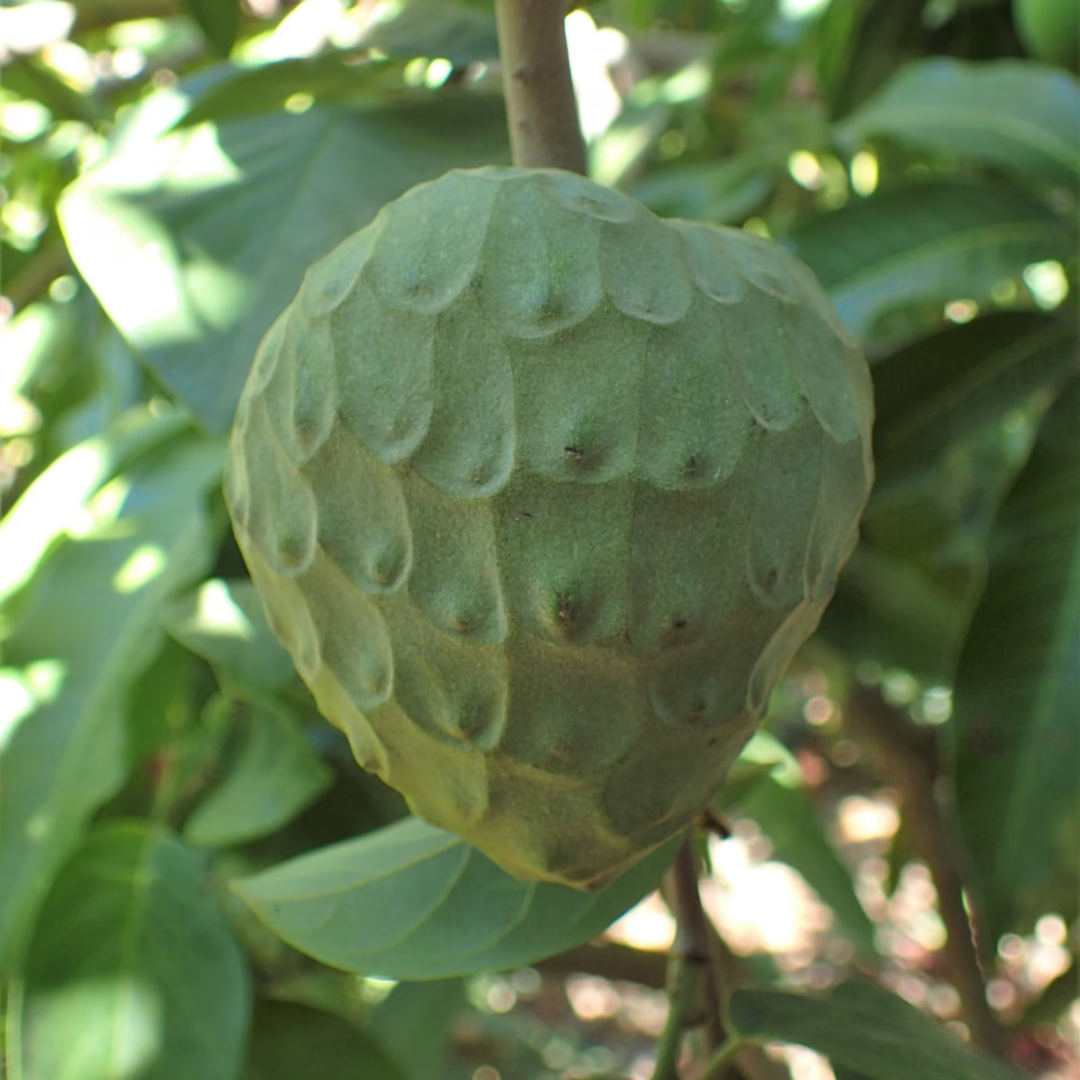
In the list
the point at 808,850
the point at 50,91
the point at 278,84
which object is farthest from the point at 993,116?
the point at 50,91

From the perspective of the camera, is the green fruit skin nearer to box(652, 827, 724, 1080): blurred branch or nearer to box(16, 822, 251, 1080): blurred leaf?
box(652, 827, 724, 1080): blurred branch

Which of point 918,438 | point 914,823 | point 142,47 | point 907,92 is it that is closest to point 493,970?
point 918,438

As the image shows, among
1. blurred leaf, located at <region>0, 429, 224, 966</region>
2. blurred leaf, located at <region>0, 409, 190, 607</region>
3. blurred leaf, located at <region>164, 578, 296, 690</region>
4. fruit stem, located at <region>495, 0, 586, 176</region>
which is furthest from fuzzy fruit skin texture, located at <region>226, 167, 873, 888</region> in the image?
blurred leaf, located at <region>0, 409, 190, 607</region>

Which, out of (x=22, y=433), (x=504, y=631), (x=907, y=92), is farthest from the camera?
(x=22, y=433)

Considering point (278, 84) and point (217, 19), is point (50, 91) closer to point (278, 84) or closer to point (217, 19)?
point (217, 19)

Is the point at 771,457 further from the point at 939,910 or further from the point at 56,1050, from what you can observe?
the point at 939,910
